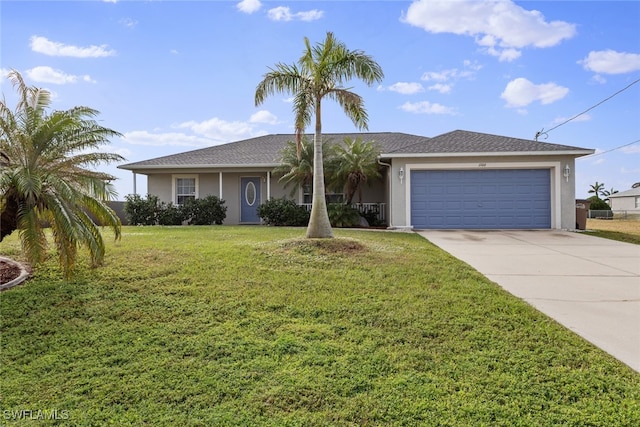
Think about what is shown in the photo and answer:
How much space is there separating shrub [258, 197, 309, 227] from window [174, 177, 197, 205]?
4436 mm

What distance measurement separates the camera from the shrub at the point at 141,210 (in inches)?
628

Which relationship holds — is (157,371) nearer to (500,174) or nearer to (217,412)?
(217,412)

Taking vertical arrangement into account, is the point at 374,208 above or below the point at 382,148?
below

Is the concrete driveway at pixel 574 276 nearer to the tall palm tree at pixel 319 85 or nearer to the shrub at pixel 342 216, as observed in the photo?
the tall palm tree at pixel 319 85

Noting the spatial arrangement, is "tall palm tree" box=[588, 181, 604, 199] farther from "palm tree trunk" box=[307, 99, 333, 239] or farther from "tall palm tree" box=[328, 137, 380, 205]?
"palm tree trunk" box=[307, 99, 333, 239]

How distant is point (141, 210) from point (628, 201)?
175 feet

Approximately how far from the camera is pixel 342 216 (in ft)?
48.5

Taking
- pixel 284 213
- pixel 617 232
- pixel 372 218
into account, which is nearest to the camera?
pixel 617 232

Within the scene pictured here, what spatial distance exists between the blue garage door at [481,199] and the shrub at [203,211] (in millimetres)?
8268

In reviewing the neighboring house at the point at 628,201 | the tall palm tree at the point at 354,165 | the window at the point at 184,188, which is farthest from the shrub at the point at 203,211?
the neighboring house at the point at 628,201

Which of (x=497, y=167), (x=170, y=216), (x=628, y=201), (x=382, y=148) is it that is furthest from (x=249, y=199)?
(x=628, y=201)

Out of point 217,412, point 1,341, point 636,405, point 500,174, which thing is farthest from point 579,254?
point 1,341

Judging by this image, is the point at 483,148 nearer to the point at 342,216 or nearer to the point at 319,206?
the point at 342,216

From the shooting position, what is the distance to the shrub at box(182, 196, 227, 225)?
16.1m
